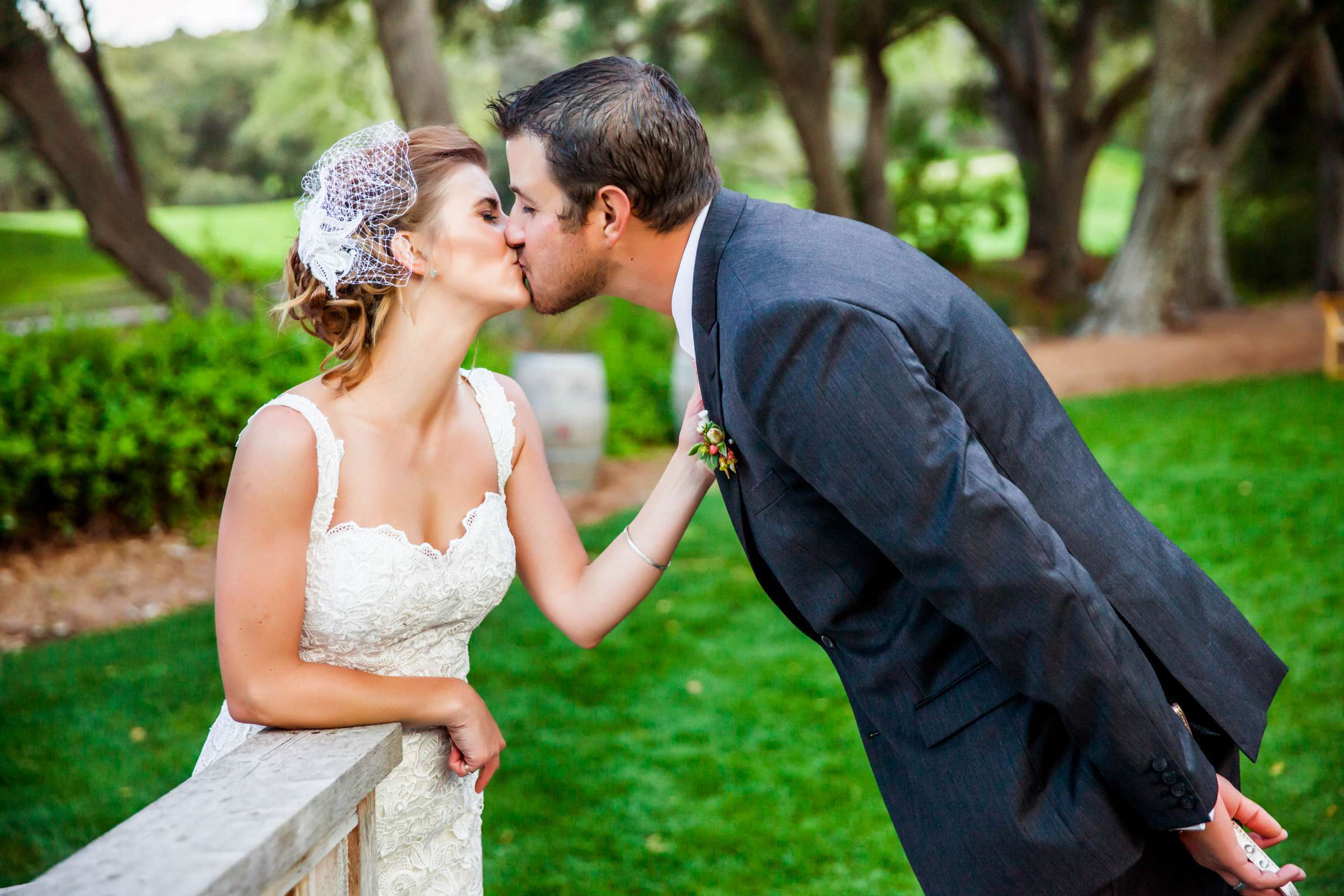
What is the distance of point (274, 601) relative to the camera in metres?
2.05

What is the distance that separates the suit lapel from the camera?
78.1 inches

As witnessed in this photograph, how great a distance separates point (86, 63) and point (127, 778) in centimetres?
876

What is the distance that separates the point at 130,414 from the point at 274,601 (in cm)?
572

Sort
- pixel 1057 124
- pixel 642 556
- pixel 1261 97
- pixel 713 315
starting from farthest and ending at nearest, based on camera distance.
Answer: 1. pixel 1057 124
2. pixel 1261 97
3. pixel 642 556
4. pixel 713 315

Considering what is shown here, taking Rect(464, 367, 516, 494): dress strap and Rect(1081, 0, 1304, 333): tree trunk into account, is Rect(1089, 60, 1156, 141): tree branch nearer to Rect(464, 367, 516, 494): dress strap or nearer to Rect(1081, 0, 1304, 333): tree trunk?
Rect(1081, 0, 1304, 333): tree trunk

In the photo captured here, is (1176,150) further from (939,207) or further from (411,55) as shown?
Answer: (411,55)

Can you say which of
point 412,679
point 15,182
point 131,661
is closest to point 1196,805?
point 412,679

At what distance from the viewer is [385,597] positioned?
224 cm

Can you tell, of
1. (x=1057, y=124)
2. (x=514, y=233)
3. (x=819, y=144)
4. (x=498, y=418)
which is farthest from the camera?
(x=1057, y=124)

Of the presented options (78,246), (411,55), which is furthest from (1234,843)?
(78,246)

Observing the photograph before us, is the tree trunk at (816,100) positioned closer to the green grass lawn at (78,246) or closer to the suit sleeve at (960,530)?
the green grass lawn at (78,246)

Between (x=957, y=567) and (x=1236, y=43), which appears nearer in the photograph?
(x=957, y=567)

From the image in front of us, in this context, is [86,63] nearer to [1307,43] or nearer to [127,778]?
[127,778]

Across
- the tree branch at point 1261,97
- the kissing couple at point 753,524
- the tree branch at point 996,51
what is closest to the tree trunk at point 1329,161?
the tree branch at point 1261,97
